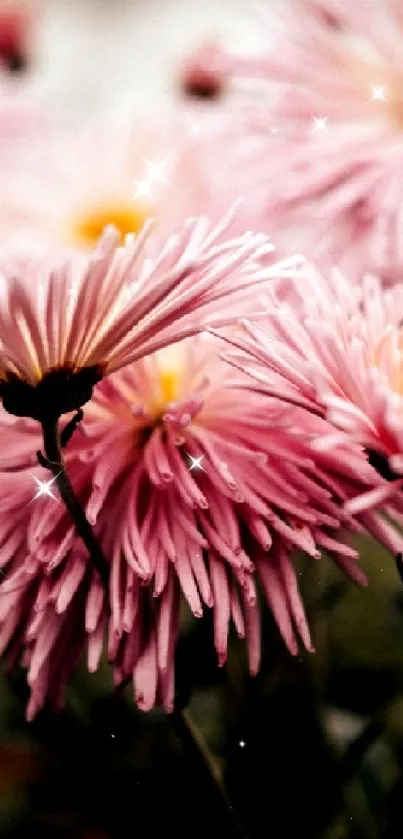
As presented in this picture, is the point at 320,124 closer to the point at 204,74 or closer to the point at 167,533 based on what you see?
the point at 204,74

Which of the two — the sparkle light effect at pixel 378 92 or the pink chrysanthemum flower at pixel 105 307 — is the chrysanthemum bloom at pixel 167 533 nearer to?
the pink chrysanthemum flower at pixel 105 307

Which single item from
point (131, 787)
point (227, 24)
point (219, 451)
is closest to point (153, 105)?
point (227, 24)

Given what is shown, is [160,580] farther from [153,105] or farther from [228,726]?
[153,105]

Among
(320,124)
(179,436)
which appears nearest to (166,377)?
(179,436)

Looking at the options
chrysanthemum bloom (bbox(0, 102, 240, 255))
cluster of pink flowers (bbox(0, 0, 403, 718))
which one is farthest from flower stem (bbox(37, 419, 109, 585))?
chrysanthemum bloom (bbox(0, 102, 240, 255))

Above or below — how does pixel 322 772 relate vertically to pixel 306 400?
below

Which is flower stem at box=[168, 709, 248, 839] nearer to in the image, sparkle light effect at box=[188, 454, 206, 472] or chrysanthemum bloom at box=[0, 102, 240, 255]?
sparkle light effect at box=[188, 454, 206, 472]

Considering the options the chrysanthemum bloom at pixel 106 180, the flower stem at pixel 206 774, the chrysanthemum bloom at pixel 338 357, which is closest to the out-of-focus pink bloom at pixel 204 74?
the chrysanthemum bloom at pixel 106 180
